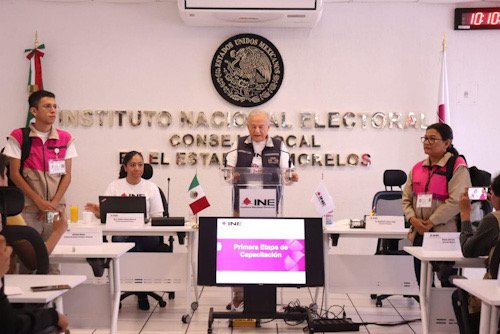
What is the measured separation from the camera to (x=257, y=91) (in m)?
7.18

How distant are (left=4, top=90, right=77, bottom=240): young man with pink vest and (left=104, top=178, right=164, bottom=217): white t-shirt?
79 cm

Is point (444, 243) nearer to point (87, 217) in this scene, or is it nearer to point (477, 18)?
point (87, 217)

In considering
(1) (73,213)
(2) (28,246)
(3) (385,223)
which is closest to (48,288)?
(2) (28,246)

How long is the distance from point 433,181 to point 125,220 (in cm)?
252

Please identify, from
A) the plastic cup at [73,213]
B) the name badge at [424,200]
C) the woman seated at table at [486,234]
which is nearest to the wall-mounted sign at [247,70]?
the plastic cup at [73,213]

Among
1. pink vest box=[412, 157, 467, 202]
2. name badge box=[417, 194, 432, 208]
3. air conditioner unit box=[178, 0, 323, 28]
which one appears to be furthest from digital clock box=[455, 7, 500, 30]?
name badge box=[417, 194, 432, 208]

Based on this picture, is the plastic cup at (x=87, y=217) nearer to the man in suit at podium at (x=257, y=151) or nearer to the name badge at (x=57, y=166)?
the name badge at (x=57, y=166)

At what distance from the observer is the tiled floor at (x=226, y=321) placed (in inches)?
192

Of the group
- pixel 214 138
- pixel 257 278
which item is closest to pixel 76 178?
pixel 214 138

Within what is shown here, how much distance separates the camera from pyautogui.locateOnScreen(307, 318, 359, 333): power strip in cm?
456

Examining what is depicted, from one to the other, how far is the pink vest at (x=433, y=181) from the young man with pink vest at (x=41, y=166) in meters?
2.82

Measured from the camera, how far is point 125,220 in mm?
5141

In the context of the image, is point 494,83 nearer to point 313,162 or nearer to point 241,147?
point 313,162

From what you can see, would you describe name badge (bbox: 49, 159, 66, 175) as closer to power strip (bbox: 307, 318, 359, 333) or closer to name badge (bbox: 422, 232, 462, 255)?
power strip (bbox: 307, 318, 359, 333)
